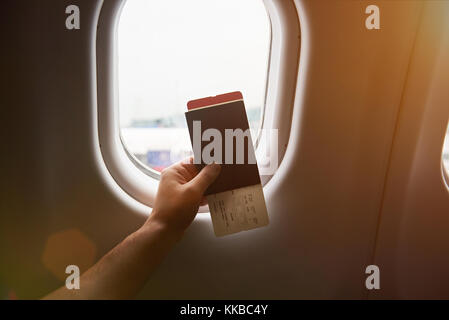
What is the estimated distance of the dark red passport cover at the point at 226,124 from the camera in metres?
0.89

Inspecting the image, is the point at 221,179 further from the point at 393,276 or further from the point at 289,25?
the point at 393,276

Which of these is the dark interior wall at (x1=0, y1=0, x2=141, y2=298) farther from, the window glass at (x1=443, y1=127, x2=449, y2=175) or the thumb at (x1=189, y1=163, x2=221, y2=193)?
the window glass at (x1=443, y1=127, x2=449, y2=175)

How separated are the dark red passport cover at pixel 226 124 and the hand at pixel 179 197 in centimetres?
3

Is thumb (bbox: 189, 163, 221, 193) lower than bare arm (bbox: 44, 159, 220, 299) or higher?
higher

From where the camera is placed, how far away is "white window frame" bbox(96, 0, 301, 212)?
88 centimetres

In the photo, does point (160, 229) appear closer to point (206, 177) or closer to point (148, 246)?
point (148, 246)

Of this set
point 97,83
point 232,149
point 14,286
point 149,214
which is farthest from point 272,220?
point 14,286

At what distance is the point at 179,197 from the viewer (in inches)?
33.1

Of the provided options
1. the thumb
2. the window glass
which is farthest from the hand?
the window glass
